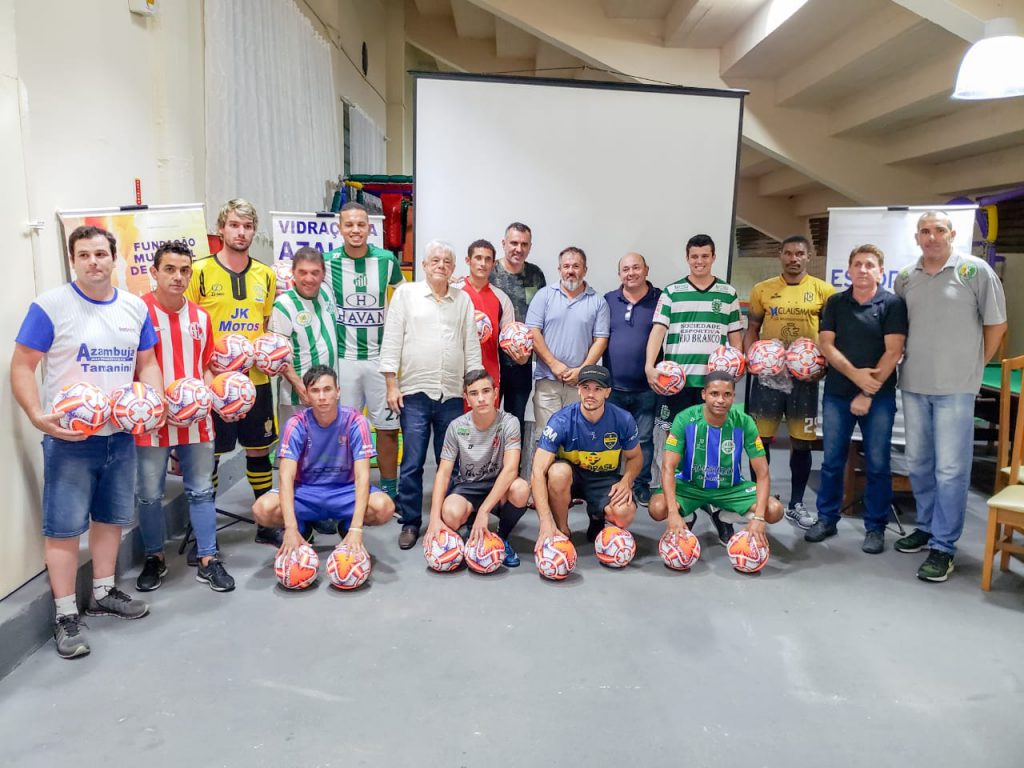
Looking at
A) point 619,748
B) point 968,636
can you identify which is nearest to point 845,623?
point 968,636

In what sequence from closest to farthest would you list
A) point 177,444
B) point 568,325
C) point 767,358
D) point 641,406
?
point 177,444
point 767,358
point 568,325
point 641,406

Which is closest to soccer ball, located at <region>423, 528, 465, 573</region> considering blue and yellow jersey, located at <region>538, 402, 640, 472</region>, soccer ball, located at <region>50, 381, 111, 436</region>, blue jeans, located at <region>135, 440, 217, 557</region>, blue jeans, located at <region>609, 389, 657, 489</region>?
blue and yellow jersey, located at <region>538, 402, 640, 472</region>

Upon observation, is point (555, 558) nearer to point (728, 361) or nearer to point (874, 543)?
point (728, 361)

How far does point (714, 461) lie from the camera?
10.9ft

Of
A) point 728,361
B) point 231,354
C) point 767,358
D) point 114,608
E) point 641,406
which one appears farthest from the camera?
point 641,406

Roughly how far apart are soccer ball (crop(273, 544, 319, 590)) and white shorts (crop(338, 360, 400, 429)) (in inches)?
39.3

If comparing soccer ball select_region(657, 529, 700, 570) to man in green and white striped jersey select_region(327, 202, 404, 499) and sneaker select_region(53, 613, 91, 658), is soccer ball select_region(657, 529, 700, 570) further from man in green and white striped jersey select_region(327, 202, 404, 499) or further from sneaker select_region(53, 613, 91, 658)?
sneaker select_region(53, 613, 91, 658)

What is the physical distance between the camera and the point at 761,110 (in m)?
5.70

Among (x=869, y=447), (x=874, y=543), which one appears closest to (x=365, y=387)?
(x=869, y=447)

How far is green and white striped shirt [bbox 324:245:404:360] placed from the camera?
12.1ft

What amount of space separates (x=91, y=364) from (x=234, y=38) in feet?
9.63

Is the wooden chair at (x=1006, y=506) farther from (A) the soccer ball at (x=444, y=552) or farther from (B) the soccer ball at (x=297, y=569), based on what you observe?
(B) the soccer ball at (x=297, y=569)

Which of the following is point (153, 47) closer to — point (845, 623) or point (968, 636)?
point (845, 623)

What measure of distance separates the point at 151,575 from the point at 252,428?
0.81 m
